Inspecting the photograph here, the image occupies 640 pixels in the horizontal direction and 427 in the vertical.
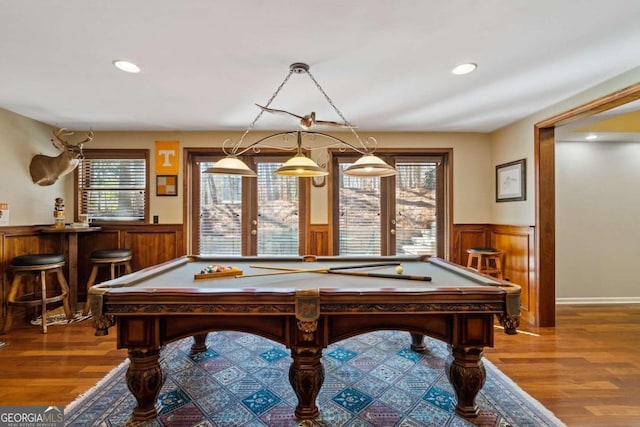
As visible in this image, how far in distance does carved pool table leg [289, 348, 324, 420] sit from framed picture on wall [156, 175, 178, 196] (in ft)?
10.8

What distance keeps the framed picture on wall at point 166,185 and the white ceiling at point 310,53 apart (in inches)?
39.3

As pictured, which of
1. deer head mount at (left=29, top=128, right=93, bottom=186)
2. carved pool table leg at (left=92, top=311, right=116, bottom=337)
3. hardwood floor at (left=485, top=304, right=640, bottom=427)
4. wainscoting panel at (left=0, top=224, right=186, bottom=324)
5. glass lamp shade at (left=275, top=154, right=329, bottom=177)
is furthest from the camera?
wainscoting panel at (left=0, top=224, right=186, bottom=324)

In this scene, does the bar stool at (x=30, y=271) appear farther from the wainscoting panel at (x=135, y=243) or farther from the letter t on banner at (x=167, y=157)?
the letter t on banner at (x=167, y=157)

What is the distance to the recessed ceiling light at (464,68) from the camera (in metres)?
2.29

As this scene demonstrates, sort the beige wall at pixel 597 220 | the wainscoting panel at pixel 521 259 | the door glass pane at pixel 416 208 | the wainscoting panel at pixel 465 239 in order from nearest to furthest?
the wainscoting panel at pixel 521 259 < the beige wall at pixel 597 220 < the wainscoting panel at pixel 465 239 < the door glass pane at pixel 416 208

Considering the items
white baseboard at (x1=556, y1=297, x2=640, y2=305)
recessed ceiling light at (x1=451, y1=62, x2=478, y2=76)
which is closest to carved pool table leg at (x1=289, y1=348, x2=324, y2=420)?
recessed ceiling light at (x1=451, y1=62, x2=478, y2=76)

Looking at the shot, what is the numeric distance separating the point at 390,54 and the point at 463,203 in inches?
111

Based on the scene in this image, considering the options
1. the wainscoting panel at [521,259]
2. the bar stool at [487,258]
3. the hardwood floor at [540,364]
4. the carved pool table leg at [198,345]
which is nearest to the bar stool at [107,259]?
the hardwood floor at [540,364]

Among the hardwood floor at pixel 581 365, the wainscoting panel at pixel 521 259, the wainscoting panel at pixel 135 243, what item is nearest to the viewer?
the hardwood floor at pixel 581 365

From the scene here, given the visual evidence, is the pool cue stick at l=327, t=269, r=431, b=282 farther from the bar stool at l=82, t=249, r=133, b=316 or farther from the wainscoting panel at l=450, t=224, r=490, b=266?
the bar stool at l=82, t=249, r=133, b=316

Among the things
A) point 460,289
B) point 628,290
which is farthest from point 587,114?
point 628,290

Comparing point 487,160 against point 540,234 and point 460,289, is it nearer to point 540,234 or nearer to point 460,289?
point 540,234

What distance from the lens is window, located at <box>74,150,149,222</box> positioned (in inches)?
163

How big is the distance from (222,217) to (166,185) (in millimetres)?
878
